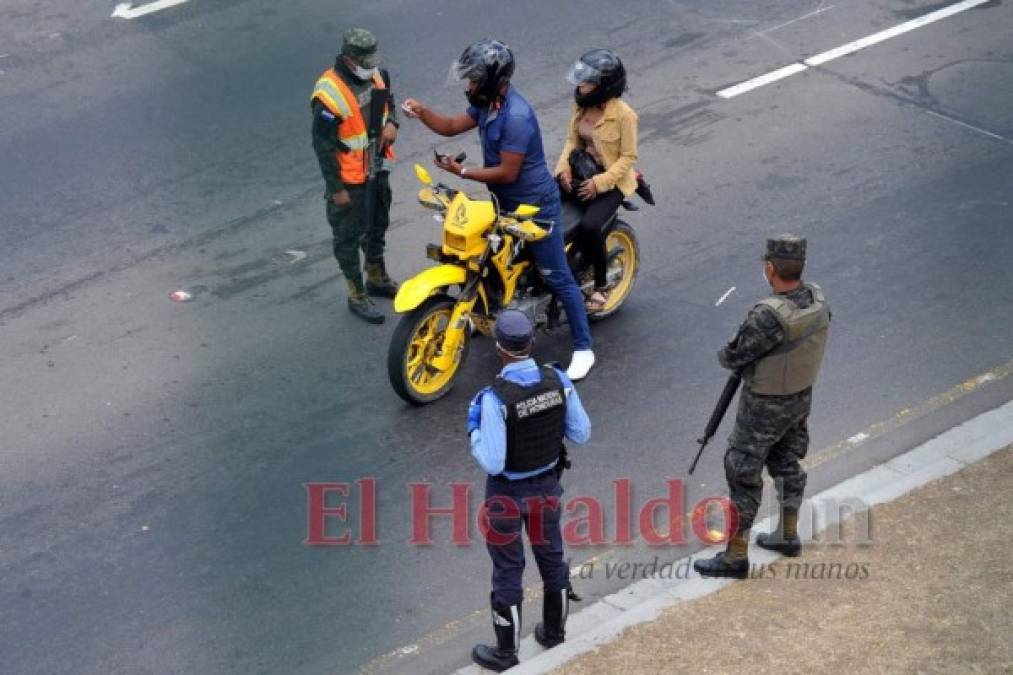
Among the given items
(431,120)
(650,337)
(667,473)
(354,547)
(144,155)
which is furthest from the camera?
(144,155)

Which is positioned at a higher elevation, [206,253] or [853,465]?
[206,253]

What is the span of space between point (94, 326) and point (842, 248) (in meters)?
5.14

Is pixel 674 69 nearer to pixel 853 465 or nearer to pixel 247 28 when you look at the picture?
pixel 247 28

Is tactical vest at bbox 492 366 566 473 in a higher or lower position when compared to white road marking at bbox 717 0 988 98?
higher

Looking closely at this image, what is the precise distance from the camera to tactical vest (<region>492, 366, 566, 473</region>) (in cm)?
699

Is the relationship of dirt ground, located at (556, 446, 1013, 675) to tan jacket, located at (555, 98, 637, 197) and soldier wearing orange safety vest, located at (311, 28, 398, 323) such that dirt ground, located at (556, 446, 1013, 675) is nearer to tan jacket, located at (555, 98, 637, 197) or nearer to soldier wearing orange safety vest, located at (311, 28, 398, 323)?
tan jacket, located at (555, 98, 637, 197)

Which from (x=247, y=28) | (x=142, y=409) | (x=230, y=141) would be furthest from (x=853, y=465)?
(x=247, y=28)

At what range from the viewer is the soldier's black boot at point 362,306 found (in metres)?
10.5

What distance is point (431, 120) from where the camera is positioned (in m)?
9.80

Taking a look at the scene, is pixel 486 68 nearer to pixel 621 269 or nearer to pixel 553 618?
pixel 621 269

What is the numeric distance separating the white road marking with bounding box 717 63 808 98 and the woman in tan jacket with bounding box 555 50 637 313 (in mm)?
3428

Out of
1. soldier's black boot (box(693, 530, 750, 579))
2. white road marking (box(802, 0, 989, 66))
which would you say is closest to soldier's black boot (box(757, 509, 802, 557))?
soldier's black boot (box(693, 530, 750, 579))

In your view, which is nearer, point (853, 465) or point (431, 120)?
point (853, 465)

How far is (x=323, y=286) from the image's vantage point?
10930 millimetres
